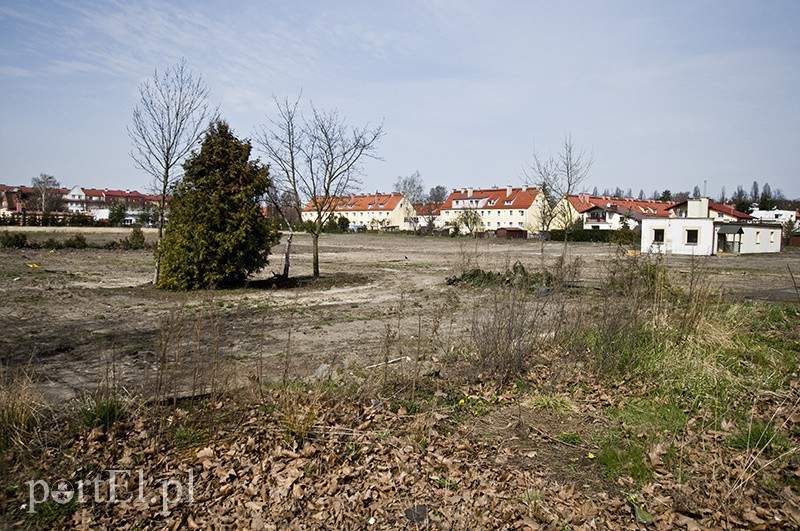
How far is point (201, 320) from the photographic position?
6281 millimetres

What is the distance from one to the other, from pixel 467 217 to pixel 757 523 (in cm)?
6430

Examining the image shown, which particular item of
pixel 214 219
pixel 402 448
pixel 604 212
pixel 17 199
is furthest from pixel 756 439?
pixel 17 199

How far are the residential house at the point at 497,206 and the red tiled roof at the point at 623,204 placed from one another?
696cm

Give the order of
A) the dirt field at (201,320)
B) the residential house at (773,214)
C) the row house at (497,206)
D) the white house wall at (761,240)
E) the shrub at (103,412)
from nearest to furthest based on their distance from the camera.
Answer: the shrub at (103,412) → the dirt field at (201,320) → the white house wall at (761,240) → the residential house at (773,214) → the row house at (497,206)

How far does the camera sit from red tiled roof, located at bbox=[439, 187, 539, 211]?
271 feet

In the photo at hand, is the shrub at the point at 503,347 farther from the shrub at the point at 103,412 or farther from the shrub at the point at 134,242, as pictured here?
the shrub at the point at 134,242

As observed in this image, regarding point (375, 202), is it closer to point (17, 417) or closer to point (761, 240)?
point (761, 240)

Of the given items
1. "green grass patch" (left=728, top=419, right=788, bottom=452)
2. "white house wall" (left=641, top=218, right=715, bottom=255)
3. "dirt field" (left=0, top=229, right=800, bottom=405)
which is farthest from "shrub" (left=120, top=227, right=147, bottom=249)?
"white house wall" (left=641, top=218, right=715, bottom=255)

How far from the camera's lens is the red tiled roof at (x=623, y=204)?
7768cm

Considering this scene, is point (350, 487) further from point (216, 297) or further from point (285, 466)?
point (216, 297)

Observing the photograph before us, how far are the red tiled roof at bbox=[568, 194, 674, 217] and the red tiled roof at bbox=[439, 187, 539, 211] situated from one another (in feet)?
23.2

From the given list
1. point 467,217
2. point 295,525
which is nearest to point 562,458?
point 295,525

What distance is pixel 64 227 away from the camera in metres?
55.9

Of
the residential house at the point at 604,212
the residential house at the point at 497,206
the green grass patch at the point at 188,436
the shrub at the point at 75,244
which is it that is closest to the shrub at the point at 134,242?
the shrub at the point at 75,244
